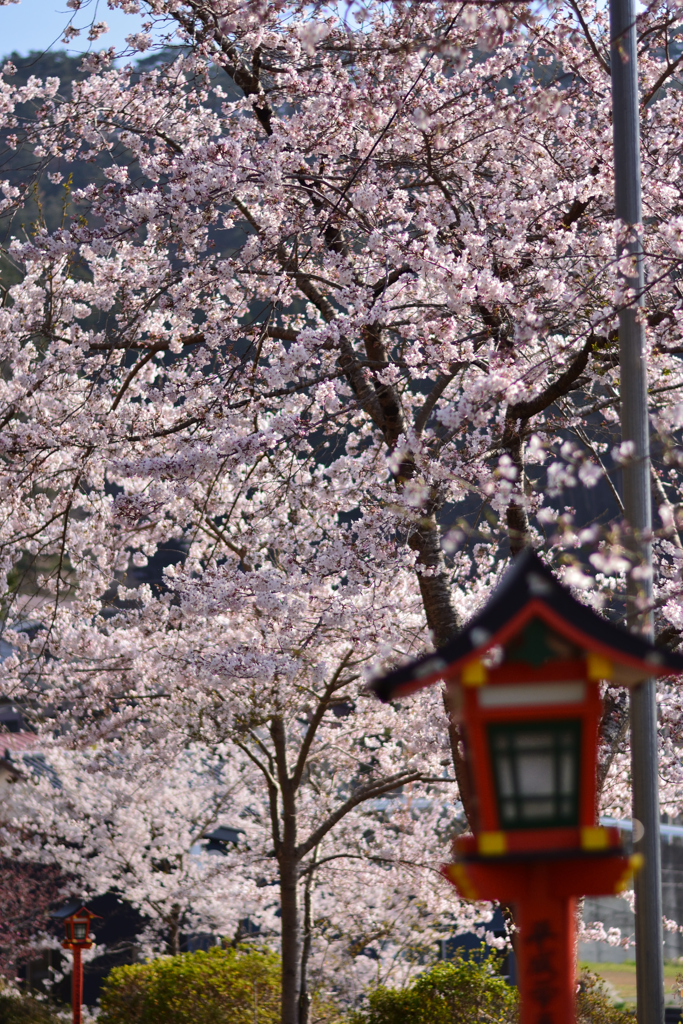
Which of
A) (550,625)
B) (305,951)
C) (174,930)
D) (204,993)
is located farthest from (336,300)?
(174,930)

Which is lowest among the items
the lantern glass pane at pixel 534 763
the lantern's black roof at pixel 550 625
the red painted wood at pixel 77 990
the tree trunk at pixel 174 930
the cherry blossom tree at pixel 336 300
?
the red painted wood at pixel 77 990

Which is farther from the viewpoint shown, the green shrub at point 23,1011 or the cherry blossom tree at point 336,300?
the green shrub at point 23,1011

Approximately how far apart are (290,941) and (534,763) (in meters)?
8.52

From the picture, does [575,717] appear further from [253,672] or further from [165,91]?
[165,91]

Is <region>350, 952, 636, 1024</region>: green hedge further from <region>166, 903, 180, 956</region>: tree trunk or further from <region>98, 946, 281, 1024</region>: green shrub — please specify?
<region>166, 903, 180, 956</region>: tree trunk

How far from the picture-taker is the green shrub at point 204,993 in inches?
406

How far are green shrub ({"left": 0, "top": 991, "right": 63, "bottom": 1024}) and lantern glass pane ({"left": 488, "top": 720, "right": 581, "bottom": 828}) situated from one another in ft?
39.4

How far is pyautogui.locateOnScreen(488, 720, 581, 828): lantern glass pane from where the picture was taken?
245 cm

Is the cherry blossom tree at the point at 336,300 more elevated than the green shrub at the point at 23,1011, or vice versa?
the cherry blossom tree at the point at 336,300

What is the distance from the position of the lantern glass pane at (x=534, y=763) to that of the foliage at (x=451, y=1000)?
272 inches

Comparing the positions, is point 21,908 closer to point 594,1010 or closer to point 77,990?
point 77,990

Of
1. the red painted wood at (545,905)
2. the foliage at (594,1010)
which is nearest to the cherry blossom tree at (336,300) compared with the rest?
the foliage at (594,1010)

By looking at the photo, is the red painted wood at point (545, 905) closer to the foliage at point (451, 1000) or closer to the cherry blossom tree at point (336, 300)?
the cherry blossom tree at point (336, 300)

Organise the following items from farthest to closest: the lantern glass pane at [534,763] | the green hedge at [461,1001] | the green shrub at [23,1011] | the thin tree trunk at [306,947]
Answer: the green shrub at [23,1011] → the thin tree trunk at [306,947] → the green hedge at [461,1001] → the lantern glass pane at [534,763]
